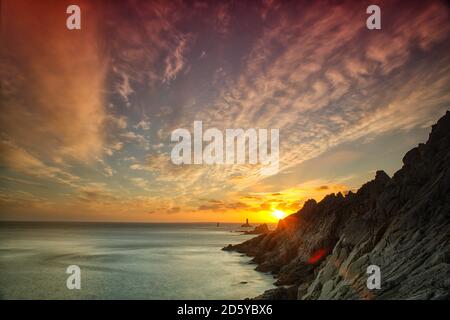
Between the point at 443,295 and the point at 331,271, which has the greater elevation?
the point at 443,295

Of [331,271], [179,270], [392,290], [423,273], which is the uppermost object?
[423,273]

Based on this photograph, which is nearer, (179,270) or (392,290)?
(392,290)

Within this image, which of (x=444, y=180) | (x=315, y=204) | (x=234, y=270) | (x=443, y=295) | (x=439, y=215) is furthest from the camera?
(x=315, y=204)

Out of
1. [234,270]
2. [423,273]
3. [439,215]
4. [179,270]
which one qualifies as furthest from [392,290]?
[179,270]

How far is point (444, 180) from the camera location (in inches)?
609

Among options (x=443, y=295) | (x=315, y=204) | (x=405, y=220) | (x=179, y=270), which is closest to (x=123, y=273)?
(x=179, y=270)

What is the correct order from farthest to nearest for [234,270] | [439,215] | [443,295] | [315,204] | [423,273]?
[315,204] < [234,270] < [439,215] < [423,273] < [443,295]
